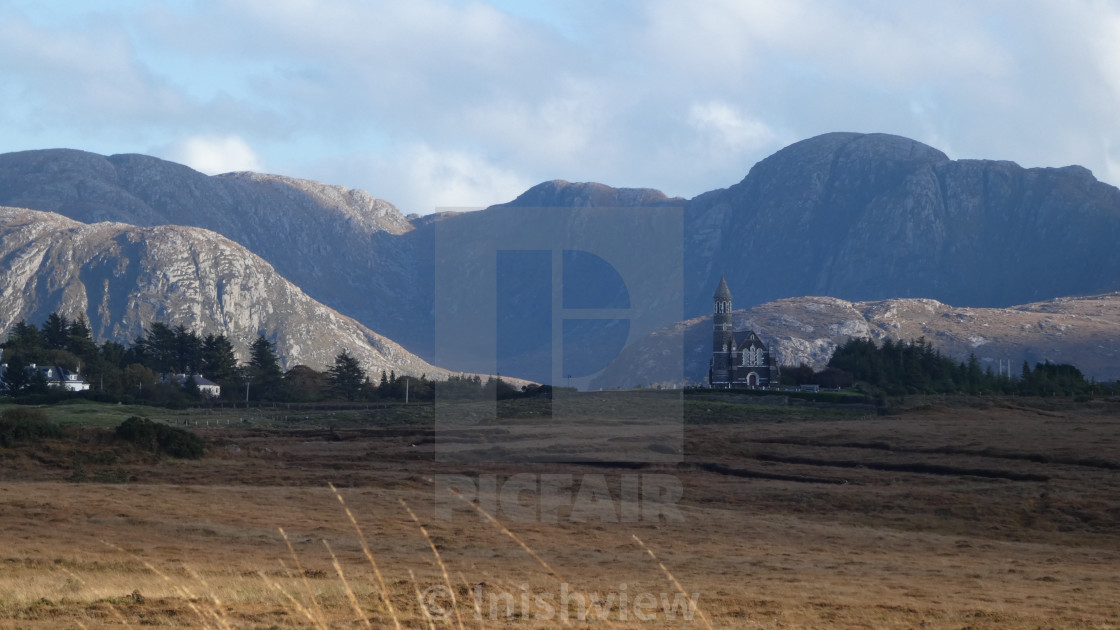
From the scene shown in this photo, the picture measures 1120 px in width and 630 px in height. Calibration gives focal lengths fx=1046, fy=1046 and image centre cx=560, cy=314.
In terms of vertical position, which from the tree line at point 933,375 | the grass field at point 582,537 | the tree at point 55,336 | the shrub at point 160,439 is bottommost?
the grass field at point 582,537

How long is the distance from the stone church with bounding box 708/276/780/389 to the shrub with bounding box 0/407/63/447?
3730 inches

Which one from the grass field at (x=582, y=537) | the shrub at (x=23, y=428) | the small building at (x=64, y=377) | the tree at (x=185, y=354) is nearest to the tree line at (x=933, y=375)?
the grass field at (x=582, y=537)

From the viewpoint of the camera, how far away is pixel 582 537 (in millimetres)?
30984

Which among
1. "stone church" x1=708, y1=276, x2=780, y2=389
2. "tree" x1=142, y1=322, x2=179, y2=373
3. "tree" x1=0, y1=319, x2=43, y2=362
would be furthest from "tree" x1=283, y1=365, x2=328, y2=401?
"stone church" x1=708, y1=276, x2=780, y2=389

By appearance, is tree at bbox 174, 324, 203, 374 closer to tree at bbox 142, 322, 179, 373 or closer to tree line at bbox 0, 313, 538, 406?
tree line at bbox 0, 313, 538, 406

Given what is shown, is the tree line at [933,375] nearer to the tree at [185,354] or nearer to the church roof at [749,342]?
the church roof at [749,342]

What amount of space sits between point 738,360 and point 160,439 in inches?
3797

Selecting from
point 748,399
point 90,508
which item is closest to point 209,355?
point 748,399

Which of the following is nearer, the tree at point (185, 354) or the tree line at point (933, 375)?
the tree line at point (933, 375)

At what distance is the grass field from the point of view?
18.5 meters

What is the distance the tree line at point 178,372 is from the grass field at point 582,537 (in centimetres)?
4477

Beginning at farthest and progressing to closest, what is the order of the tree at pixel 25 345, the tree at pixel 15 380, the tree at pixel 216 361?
1. the tree at pixel 216 361
2. the tree at pixel 25 345
3. the tree at pixel 15 380

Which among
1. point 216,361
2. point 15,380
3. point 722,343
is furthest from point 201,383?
point 722,343

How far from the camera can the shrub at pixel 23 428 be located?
5014cm
